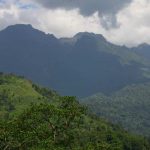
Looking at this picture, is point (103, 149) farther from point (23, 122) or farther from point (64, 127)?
point (23, 122)

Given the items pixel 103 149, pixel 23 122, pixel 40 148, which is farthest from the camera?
pixel 23 122

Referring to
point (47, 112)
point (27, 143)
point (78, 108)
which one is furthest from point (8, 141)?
point (78, 108)

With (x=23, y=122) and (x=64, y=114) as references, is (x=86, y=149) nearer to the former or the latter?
(x=64, y=114)

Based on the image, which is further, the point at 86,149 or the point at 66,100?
the point at 66,100

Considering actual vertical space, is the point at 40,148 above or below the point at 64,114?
below

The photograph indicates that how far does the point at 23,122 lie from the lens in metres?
83.8

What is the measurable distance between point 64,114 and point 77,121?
410 centimetres

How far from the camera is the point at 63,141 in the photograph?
282 feet

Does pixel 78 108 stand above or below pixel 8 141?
above

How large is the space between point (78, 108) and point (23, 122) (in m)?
11.0

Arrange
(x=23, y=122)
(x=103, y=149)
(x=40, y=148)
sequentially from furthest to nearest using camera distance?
1. (x=23, y=122)
2. (x=103, y=149)
3. (x=40, y=148)

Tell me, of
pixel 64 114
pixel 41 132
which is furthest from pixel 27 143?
pixel 64 114

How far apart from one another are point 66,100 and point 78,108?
136 inches

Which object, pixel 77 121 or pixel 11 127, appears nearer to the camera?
pixel 11 127
